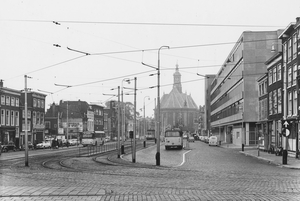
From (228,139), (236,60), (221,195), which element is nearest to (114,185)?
(221,195)

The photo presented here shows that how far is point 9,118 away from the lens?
221ft

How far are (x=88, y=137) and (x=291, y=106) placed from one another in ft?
148

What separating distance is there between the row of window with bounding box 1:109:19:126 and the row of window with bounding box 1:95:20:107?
1221 mm

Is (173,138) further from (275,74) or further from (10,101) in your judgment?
(10,101)

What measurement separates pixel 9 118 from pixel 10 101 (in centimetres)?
284

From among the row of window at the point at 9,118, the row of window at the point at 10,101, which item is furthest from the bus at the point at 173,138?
the row of window at the point at 10,101

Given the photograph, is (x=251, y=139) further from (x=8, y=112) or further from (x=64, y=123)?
(x=64, y=123)

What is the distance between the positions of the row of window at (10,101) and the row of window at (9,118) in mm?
1221

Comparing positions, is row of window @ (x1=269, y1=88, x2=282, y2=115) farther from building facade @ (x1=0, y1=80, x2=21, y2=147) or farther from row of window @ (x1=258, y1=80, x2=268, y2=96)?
building facade @ (x1=0, y1=80, x2=21, y2=147)

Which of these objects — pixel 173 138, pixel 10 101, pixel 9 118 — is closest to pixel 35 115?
pixel 10 101

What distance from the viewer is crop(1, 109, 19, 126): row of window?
214 ft

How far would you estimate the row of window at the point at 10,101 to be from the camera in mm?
65250

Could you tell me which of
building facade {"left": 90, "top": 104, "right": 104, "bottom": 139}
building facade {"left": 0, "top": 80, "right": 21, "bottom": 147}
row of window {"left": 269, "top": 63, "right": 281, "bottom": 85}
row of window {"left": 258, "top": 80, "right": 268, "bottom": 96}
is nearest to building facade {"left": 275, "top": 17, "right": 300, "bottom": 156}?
row of window {"left": 269, "top": 63, "right": 281, "bottom": 85}

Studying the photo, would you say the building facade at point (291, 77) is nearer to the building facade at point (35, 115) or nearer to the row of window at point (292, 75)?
the row of window at point (292, 75)
